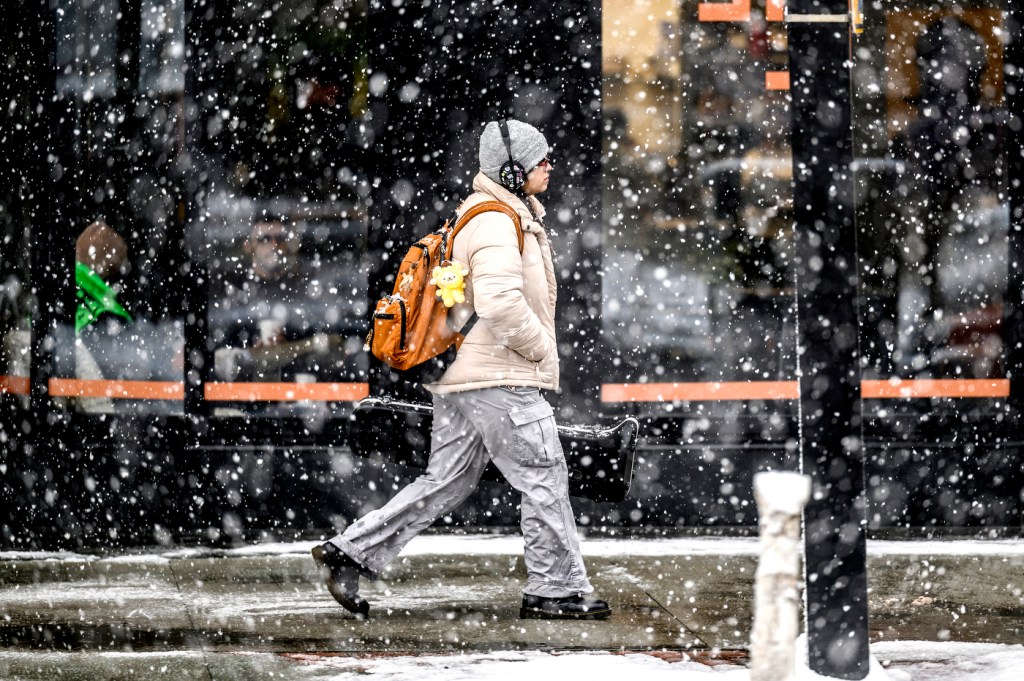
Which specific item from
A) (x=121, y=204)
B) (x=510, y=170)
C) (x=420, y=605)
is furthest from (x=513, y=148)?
(x=121, y=204)

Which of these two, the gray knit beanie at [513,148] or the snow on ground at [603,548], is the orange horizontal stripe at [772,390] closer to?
the snow on ground at [603,548]

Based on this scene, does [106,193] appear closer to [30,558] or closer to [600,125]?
[30,558]

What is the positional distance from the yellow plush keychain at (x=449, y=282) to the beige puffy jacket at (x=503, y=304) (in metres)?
0.06

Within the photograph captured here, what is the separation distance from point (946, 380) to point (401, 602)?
382 cm

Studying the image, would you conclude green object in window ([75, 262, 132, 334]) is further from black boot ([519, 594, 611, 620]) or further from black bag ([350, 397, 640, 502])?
black boot ([519, 594, 611, 620])

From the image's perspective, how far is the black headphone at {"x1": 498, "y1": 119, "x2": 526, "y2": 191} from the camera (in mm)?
6066

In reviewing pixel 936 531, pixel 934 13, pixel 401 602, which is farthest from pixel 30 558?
pixel 934 13

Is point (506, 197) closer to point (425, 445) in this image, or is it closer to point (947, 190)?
point (425, 445)

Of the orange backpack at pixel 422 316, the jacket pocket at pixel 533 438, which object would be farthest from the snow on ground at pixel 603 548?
the orange backpack at pixel 422 316

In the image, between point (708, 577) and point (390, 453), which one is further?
point (708, 577)

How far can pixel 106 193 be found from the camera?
28.4 feet

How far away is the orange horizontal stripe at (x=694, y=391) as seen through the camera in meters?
8.45

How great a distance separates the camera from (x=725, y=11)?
8.48 meters

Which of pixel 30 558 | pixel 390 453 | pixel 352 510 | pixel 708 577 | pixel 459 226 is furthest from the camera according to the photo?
pixel 352 510
